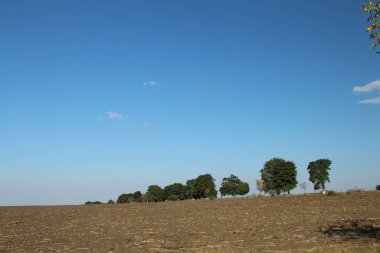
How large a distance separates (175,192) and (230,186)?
2643cm

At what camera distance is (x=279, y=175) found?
12912 centimetres

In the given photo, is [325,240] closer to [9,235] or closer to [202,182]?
[9,235]

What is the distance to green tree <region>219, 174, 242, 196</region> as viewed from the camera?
611 ft

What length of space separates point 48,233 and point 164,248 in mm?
12920

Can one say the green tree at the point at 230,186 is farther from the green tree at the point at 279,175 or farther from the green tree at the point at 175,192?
the green tree at the point at 279,175

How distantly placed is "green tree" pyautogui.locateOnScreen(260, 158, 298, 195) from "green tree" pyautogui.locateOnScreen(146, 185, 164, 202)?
195ft

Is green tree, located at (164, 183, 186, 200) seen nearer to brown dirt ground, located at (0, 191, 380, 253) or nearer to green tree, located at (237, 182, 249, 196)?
green tree, located at (237, 182, 249, 196)

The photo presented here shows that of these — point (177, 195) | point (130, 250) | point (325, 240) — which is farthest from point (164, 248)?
point (177, 195)

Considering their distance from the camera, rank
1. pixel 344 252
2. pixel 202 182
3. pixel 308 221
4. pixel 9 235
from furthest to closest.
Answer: pixel 202 182
pixel 308 221
pixel 9 235
pixel 344 252

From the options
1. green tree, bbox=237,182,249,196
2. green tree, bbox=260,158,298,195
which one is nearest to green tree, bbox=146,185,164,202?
green tree, bbox=237,182,249,196

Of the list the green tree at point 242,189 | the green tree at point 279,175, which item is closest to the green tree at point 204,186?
the green tree at point 242,189

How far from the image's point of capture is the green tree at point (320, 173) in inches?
5335

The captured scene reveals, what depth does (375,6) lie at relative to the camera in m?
19.4

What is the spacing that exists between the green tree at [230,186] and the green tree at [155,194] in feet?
97.3
